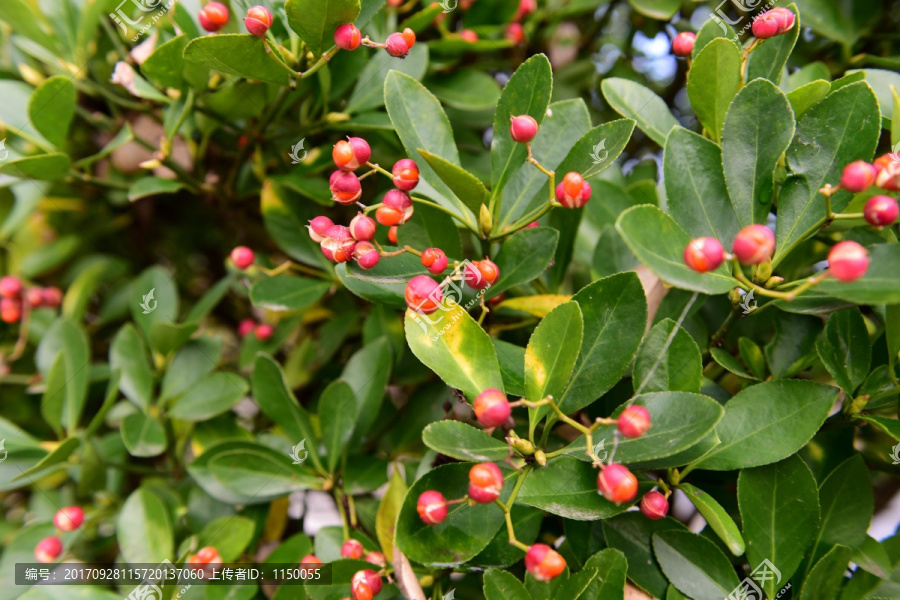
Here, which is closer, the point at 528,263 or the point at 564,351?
the point at 564,351

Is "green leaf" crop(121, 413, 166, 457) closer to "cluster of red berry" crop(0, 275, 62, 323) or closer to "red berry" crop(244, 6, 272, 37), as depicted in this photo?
"cluster of red berry" crop(0, 275, 62, 323)

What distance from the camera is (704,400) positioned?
2.02 feet

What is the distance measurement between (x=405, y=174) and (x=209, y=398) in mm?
633

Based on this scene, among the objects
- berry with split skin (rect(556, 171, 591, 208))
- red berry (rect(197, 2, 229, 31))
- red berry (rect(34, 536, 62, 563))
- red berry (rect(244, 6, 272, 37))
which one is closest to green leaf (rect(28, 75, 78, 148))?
red berry (rect(197, 2, 229, 31))

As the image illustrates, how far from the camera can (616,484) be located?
0.62 metres

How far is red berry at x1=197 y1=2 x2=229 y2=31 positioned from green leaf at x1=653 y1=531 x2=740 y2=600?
3.11 ft

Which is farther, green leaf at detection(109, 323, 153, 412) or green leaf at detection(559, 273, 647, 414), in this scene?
green leaf at detection(109, 323, 153, 412)

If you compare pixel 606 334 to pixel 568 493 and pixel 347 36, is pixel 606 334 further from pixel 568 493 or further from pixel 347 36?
Result: pixel 347 36

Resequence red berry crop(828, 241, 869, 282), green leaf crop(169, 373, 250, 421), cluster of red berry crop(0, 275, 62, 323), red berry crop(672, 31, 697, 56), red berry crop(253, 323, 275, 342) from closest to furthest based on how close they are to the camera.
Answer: red berry crop(828, 241, 869, 282)
red berry crop(672, 31, 697, 56)
green leaf crop(169, 373, 250, 421)
red berry crop(253, 323, 275, 342)
cluster of red berry crop(0, 275, 62, 323)

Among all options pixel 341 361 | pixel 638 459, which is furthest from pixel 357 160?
pixel 341 361

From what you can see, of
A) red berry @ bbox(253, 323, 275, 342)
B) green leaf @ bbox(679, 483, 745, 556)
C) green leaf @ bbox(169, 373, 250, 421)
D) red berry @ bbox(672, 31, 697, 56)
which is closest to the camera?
green leaf @ bbox(679, 483, 745, 556)

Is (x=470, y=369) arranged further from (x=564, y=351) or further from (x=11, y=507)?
(x=11, y=507)

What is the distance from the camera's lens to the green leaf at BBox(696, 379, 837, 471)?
71cm

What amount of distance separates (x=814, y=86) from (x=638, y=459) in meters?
0.51
